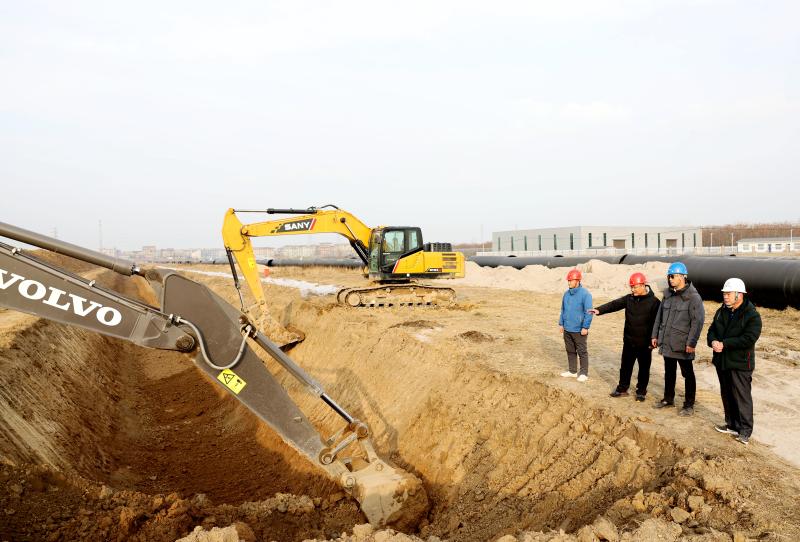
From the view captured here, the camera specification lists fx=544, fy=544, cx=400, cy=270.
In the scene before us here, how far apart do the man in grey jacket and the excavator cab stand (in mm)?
11153

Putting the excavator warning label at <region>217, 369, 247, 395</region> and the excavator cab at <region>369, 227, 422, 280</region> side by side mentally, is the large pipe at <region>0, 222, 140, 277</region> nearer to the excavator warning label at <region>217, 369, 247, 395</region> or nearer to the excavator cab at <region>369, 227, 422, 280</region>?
the excavator warning label at <region>217, 369, 247, 395</region>

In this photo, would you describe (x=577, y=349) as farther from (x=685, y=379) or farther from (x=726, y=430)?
(x=726, y=430)

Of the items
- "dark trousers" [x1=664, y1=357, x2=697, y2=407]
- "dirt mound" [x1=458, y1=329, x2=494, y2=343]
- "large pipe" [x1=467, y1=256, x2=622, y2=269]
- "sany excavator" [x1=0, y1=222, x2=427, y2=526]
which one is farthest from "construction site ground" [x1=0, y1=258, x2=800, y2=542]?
"large pipe" [x1=467, y1=256, x2=622, y2=269]

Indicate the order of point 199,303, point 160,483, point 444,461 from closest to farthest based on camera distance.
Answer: point 199,303, point 444,461, point 160,483

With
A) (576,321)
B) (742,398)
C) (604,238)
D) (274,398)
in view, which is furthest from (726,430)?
(604,238)

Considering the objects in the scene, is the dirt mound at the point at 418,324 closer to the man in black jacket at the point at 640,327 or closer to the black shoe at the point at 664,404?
the man in black jacket at the point at 640,327

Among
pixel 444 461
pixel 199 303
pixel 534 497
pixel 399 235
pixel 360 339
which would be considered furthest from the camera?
pixel 399 235

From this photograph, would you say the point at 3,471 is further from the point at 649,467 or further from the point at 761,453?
the point at 761,453

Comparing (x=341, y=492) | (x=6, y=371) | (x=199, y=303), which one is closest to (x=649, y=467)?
(x=341, y=492)

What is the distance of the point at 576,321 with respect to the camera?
26.0ft

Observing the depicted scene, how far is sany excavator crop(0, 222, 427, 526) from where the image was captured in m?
4.30

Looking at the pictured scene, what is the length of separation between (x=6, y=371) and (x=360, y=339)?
652 cm

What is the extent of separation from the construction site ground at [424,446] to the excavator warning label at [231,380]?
1158mm

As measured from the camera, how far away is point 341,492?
650cm
